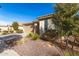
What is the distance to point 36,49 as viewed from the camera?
326cm

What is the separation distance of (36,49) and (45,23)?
0.38 m

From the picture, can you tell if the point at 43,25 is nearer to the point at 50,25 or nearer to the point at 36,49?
the point at 50,25

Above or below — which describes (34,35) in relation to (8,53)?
above

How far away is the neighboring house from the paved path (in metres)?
0.18

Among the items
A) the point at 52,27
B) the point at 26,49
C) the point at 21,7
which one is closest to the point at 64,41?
the point at 52,27

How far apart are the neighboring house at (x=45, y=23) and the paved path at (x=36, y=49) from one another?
18 centimetres

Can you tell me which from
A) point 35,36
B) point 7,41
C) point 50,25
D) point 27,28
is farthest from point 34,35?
point 7,41

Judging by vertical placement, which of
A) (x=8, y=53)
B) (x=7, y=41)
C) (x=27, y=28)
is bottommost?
(x=8, y=53)

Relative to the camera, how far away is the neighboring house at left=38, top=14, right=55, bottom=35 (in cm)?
326

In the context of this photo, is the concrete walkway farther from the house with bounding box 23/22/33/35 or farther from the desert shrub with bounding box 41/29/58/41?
the desert shrub with bounding box 41/29/58/41

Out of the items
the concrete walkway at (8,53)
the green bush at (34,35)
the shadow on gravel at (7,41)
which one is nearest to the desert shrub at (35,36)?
the green bush at (34,35)

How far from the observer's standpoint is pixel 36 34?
3.27 m

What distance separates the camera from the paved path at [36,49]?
325 centimetres

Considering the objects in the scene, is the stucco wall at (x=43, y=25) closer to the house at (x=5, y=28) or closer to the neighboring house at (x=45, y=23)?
the neighboring house at (x=45, y=23)
